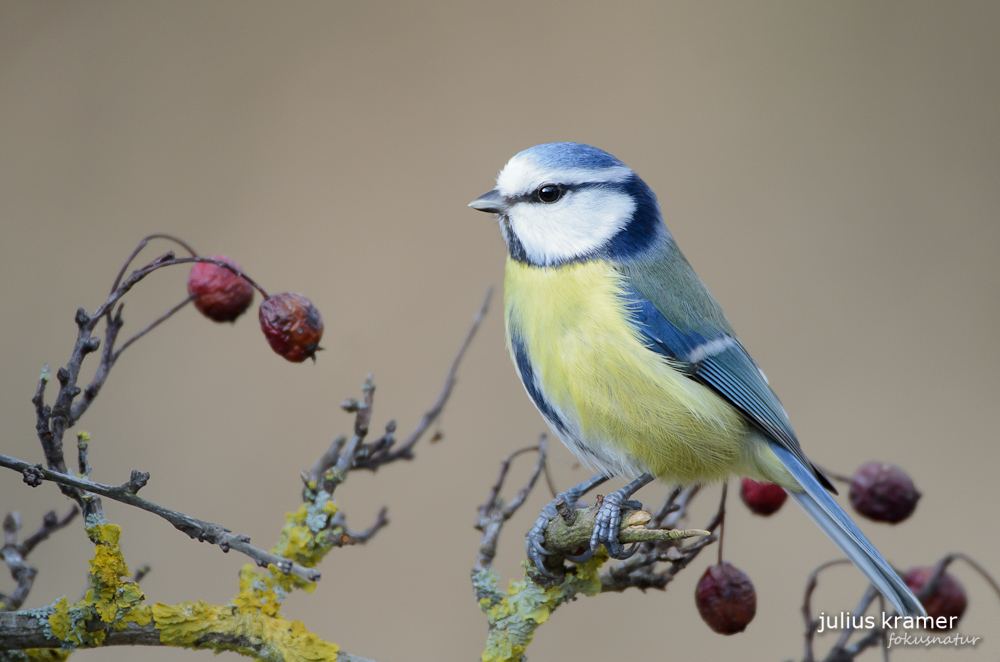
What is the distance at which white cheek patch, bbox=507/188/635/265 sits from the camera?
848mm

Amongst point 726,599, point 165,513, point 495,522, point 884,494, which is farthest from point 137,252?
point 884,494

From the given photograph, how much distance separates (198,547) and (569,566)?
930mm

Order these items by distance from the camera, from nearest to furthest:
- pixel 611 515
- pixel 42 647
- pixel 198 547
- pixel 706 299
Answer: pixel 42 647 → pixel 611 515 → pixel 706 299 → pixel 198 547

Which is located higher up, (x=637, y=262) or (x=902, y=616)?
(x=637, y=262)

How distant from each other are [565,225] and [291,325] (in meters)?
0.36

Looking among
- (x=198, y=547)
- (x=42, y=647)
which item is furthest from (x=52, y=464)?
(x=198, y=547)

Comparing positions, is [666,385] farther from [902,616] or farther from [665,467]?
[902,616]

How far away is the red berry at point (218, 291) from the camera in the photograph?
0.64 meters

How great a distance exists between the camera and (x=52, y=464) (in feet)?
1.62

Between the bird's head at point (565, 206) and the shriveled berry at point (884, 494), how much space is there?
1.06ft

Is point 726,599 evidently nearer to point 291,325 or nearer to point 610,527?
point 610,527

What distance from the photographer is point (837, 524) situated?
32.5 inches

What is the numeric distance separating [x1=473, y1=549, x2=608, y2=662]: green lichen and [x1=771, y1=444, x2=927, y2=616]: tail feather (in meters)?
0.28

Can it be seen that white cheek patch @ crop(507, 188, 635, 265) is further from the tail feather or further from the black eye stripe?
the tail feather
